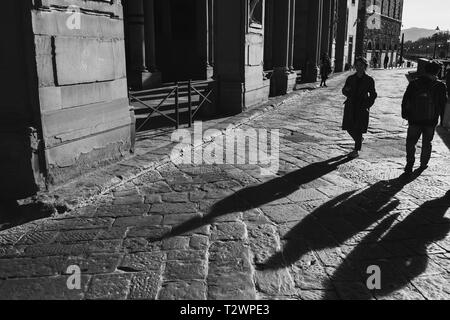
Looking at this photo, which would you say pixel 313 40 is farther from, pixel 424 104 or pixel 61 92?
pixel 61 92

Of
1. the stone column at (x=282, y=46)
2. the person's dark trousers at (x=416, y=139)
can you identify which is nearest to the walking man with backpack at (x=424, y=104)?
the person's dark trousers at (x=416, y=139)

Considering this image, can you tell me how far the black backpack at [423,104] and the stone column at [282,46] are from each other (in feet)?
29.9

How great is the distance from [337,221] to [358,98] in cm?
278

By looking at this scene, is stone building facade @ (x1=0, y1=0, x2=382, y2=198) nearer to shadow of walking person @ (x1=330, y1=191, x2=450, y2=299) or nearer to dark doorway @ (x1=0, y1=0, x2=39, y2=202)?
dark doorway @ (x1=0, y1=0, x2=39, y2=202)

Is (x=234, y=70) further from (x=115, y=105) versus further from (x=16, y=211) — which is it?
(x=16, y=211)

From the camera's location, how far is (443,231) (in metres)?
3.70

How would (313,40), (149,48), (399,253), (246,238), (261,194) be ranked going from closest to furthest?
(399,253) < (246,238) < (261,194) < (149,48) < (313,40)

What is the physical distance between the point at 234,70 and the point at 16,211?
23.4 ft

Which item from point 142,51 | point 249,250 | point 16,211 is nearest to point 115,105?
point 16,211

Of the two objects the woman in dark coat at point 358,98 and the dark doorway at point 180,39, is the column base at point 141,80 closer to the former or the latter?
the dark doorway at point 180,39

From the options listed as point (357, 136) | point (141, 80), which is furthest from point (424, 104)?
point (141, 80)

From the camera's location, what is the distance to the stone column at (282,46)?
545 inches

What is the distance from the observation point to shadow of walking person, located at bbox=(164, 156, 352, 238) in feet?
12.8

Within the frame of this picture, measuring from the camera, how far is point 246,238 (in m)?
3.56
